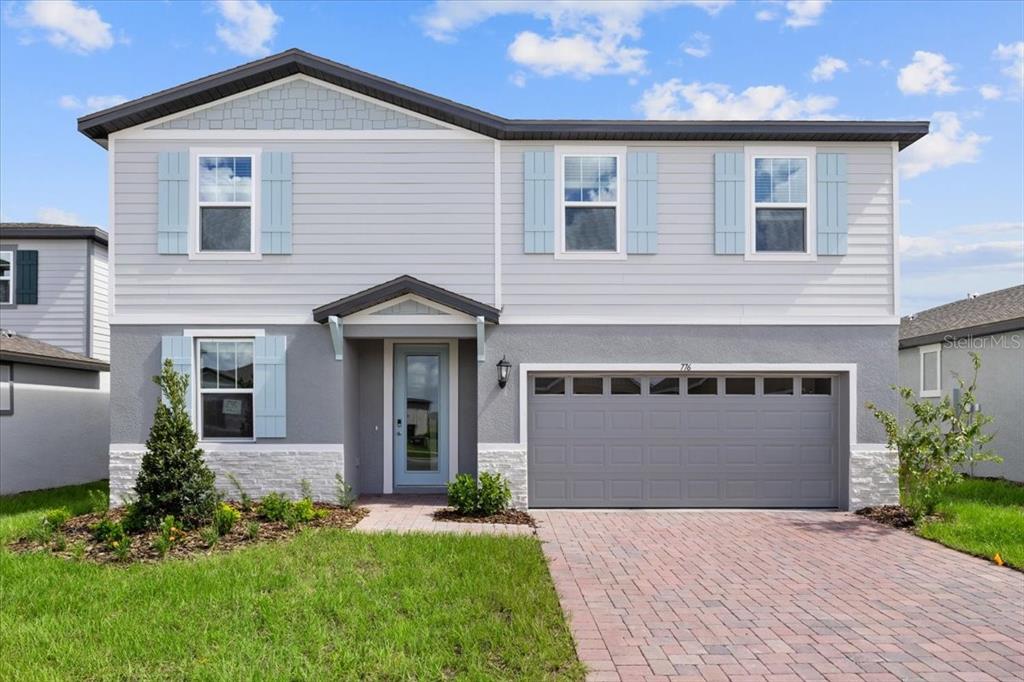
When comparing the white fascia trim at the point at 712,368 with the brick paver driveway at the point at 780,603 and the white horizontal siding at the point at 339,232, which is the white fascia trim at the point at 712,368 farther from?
the brick paver driveway at the point at 780,603

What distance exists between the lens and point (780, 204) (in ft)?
38.2

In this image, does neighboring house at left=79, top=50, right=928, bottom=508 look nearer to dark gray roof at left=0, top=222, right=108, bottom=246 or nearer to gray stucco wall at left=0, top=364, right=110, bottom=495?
gray stucco wall at left=0, top=364, right=110, bottom=495

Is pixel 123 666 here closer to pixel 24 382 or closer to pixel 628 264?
pixel 628 264

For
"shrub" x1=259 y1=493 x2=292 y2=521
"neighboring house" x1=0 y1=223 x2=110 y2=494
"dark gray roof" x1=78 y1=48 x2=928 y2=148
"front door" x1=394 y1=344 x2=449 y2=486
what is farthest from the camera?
"neighboring house" x1=0 y1=223 x2=110 y2=494

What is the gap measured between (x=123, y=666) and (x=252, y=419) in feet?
20.6

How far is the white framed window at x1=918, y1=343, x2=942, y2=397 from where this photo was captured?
57.6ft

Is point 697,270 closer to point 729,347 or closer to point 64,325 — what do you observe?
point 729,347

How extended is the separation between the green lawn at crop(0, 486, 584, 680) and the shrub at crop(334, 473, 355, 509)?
2458mm

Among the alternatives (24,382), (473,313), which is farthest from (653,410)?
(24,382)

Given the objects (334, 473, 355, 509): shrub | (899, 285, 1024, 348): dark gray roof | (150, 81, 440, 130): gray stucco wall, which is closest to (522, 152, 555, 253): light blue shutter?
(150, 81, 440, 130): gray stucco wall

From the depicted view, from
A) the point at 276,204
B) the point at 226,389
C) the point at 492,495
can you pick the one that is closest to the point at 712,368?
the point at 492,495

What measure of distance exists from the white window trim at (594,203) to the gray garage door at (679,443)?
189cm

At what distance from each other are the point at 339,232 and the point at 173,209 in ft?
8.18

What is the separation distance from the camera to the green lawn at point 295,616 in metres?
5.35
